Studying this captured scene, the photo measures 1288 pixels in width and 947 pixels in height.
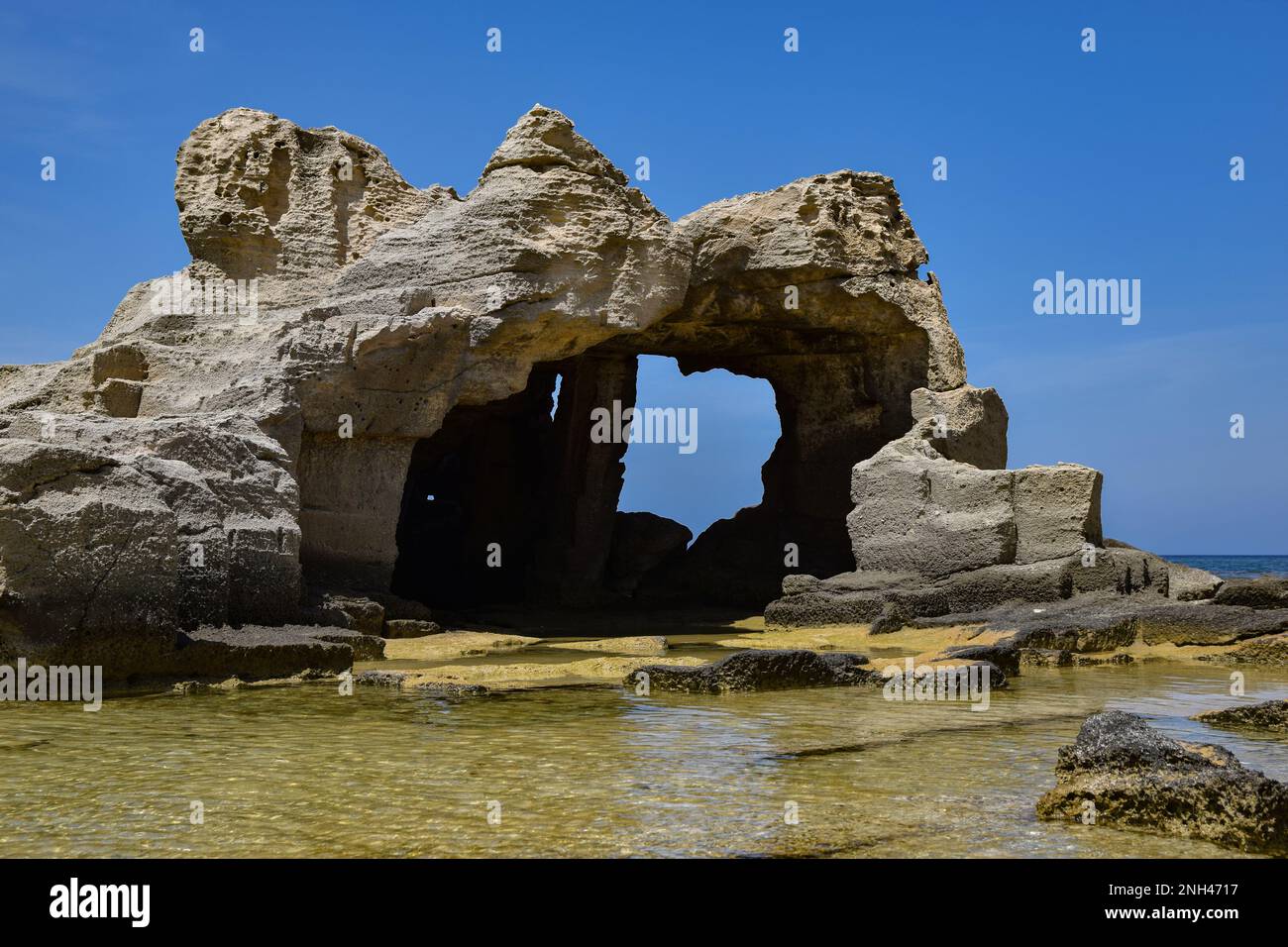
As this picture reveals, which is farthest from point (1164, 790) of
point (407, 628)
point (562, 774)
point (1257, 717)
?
point (407, 628)

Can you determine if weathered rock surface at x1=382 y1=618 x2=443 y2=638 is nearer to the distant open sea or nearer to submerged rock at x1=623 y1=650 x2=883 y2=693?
submerged rock at x1=623 y1=650 x2=883 y2=693

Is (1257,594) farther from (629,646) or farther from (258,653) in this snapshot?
(258,653)

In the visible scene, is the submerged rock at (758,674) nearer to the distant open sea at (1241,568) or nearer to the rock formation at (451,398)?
the rock formation at (451,398)

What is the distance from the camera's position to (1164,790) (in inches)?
153

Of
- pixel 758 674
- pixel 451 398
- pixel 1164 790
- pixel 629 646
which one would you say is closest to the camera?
pixel 1164 790

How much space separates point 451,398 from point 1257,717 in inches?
331

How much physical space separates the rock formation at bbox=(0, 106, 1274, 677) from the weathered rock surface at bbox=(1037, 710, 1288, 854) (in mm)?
5435

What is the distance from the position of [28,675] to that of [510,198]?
712 cm

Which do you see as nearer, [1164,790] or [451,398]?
[1164,790]

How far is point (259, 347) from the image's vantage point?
38.9 ft

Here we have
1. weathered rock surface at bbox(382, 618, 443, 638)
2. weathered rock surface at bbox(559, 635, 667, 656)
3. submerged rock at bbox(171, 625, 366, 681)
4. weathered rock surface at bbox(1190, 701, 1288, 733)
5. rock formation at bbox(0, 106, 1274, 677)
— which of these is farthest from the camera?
weathered rock surface at bbox(382, 618, 443, 638)

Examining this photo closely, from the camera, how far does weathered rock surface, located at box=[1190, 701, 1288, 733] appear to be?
5.85 m

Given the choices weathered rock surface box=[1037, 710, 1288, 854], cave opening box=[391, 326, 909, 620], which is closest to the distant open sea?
cave opening box=[391, 326, 909, 620]
